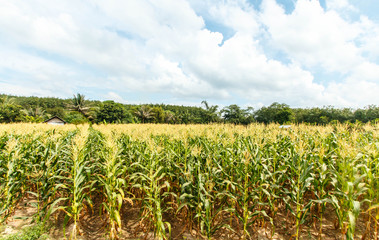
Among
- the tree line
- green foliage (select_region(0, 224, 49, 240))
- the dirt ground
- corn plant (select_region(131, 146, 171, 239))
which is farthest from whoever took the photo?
the tree line

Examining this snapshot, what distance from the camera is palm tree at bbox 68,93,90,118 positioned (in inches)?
1871

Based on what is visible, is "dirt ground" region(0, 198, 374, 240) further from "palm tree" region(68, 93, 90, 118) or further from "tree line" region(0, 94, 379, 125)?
"palm tree" region(68, 93, 90, 118)

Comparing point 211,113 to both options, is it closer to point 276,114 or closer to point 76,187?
point 276,114

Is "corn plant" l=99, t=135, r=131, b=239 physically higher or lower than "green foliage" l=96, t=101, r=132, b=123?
lower

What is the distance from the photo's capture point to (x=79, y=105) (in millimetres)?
48000

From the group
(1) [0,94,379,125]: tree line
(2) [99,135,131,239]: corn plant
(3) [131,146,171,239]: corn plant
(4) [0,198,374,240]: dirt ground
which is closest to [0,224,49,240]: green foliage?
(4) [0,198,374,240]: dirt ground

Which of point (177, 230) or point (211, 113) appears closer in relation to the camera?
point (177, 230)

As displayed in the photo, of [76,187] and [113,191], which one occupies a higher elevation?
[76,187]

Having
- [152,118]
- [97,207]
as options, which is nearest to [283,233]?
[97,207]

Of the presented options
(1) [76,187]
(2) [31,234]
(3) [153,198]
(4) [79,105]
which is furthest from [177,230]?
(4) [79,105]

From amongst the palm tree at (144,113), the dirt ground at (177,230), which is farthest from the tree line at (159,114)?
the dirt ground at (177,230)

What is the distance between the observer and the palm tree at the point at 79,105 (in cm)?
4753

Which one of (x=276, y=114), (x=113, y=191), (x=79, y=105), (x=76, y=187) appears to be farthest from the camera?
(x=276, y=114)

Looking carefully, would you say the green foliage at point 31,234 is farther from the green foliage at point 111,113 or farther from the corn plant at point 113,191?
the green foliage at point 111,113
